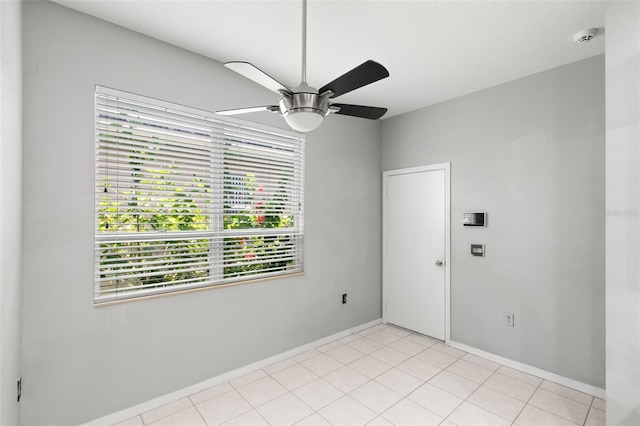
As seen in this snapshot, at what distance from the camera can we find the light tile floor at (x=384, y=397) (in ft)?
7.23

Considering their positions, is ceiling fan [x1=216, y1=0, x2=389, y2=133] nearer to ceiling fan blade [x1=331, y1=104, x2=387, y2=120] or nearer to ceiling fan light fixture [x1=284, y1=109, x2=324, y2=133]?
ceiling fan light fixture [x1=284, y1=109, x2=324, y2=133]

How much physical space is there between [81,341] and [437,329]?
339 centimetres

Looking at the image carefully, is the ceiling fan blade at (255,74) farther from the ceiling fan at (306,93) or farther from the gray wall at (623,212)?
the gray wall at (623,212)

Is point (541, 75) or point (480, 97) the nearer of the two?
point (541, 75)

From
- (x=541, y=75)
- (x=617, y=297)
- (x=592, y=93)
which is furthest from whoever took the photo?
(x=541, y=75)

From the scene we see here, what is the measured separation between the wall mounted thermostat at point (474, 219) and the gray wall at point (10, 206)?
11.7 ft

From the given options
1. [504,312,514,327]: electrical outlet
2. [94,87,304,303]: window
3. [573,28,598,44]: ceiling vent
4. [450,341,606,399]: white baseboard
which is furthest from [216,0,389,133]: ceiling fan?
[450,341,606,399]: white baseboard

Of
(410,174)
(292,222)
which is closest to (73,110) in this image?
(292,222)

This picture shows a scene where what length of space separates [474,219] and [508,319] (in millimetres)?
1031

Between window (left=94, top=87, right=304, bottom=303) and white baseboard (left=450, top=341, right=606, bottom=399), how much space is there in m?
2.09

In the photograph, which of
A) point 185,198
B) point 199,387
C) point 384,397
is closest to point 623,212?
point 384,397

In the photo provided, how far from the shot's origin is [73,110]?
1.99m

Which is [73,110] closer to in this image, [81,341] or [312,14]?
[81,341]

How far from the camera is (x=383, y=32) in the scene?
223 cm
